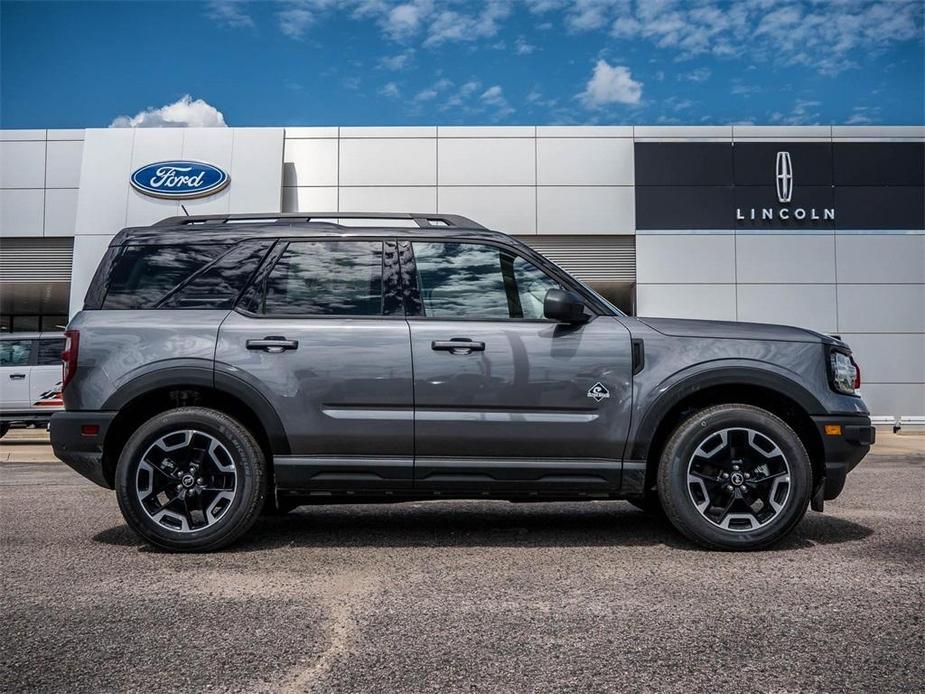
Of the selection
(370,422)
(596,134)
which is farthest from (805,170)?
A: (370,422)

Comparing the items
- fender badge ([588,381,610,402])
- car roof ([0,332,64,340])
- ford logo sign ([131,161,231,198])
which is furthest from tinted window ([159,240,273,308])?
ford logo sign ([131,161,231,198])

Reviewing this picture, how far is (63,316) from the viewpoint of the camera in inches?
1130

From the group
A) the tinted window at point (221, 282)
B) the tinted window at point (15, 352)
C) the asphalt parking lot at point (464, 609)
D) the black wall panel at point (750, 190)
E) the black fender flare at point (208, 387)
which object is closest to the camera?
the asphalt parking lot at point (464, 609)

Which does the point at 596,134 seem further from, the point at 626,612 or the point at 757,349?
the point at 626,612

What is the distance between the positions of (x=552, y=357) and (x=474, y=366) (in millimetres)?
455

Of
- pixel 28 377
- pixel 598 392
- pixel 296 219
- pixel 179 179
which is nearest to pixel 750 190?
pixel 179 179

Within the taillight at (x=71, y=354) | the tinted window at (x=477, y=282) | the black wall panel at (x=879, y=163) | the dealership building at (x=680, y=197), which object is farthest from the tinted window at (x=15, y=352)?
the black wall panel at (x=879, y=163)

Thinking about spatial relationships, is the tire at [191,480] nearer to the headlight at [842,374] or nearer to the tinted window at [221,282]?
the tinted window at [221,282]

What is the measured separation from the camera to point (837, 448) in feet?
15.4

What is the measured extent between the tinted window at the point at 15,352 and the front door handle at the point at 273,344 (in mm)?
11947

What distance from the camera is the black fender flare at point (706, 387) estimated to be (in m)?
4.67

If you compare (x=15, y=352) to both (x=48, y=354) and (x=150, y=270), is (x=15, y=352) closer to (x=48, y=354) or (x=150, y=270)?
(x=48, y=354)

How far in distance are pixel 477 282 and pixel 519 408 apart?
84 centimetres

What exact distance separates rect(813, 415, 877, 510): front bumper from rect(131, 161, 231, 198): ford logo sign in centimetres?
1785
